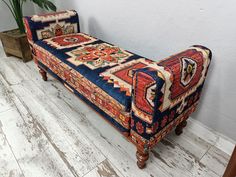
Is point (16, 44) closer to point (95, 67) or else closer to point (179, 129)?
point (95, 67)

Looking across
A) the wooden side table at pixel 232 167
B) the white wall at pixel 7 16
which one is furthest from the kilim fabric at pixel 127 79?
the white wall at pixel 7 16

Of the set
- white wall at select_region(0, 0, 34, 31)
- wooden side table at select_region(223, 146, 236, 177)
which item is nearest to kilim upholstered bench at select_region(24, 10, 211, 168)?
wooden side table at select_region(223, 146, 236, 177)

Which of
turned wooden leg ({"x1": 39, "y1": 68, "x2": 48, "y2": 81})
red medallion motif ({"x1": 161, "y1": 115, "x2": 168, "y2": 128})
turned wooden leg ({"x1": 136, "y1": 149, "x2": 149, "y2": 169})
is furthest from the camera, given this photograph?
turned wooden leg ({"x1": 39, "y1": 68, "x2": 48, "y2": 81})

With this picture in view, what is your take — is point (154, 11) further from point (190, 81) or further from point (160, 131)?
point (160, 131)

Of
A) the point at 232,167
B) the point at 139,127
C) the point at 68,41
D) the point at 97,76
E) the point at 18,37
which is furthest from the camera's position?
the point at 18,37

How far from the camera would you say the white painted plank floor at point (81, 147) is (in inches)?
40.6

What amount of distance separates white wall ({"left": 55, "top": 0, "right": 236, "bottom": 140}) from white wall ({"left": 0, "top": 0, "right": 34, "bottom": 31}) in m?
1.69

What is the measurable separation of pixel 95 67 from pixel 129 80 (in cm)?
25

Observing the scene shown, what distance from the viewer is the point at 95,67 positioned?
1.17 m

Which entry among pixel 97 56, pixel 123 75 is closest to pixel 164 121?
pixel 123 75

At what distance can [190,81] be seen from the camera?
34.4 inches

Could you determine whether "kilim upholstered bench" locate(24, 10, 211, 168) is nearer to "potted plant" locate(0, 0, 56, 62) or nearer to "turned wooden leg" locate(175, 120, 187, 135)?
"turned wooden leg" locate(175, 120, 187, 135)

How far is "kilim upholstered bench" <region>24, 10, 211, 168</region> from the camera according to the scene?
29.8 inches

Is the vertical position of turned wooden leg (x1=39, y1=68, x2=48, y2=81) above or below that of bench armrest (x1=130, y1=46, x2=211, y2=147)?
below
